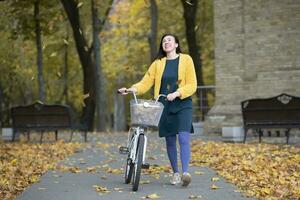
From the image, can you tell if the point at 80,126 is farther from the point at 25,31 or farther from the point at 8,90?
the point at 8,90

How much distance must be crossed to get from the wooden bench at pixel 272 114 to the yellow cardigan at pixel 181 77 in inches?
305

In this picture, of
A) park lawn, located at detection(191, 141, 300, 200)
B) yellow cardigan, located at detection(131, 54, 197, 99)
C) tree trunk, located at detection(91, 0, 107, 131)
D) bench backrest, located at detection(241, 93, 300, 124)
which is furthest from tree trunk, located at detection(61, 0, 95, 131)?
yellow cardigan, located at detection(131, 54, 197, 99)

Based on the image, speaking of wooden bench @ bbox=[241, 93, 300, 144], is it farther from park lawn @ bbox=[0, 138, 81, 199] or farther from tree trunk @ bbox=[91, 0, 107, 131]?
tree trunk @ bbox=[91, 0, 107, 131]

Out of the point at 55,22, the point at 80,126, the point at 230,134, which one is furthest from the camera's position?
the point at 55,22

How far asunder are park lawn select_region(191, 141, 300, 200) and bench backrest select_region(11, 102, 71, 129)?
13.8ft

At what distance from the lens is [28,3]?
26172mm

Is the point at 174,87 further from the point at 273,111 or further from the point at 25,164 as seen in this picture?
the point at 273,111

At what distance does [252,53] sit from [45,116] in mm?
6355

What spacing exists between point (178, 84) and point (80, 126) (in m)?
10.6

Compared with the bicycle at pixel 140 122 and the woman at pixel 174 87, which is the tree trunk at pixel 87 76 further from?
the bicycle at pixel 140 122

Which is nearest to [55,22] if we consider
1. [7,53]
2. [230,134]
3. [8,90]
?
[7,53]

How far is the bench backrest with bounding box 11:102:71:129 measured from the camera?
1852 cm

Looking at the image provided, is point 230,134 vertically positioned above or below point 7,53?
below

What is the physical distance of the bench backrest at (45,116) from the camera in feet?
60.7
